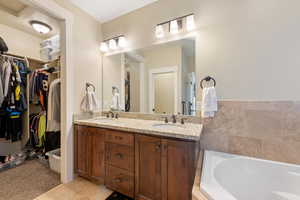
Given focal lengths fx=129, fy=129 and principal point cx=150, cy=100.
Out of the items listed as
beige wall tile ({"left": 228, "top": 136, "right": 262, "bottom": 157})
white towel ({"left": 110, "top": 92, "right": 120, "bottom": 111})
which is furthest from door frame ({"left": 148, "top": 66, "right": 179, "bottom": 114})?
beige wall tile ({"left": 228, "top": 136, "right": 262, "bottom": 157})

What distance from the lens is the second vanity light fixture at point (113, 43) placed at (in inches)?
84.8

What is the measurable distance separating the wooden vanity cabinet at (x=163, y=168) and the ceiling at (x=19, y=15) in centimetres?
250

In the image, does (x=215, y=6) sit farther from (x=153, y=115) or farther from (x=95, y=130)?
(x=95, y=130)

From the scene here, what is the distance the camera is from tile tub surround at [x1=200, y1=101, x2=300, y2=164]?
1198mm

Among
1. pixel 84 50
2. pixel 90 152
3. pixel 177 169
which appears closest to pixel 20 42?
pixel 84 50

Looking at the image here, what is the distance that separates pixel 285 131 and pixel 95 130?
2064 mm

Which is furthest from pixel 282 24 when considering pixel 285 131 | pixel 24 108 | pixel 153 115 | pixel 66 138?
pixel 24 108

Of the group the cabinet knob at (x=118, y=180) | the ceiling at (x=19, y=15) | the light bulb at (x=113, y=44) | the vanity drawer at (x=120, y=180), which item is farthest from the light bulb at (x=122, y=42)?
the cabinet knob at (x=118, y=180)

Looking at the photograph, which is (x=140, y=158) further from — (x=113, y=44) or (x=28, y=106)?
(x=28, y=106)

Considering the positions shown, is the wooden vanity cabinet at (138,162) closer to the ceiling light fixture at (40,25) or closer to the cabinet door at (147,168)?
the cabinet door at (147,168)

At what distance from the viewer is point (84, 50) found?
6.79 ft

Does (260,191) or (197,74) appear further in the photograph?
(197,74)

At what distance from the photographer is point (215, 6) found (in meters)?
1.51

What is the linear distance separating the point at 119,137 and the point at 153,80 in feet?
3.28
